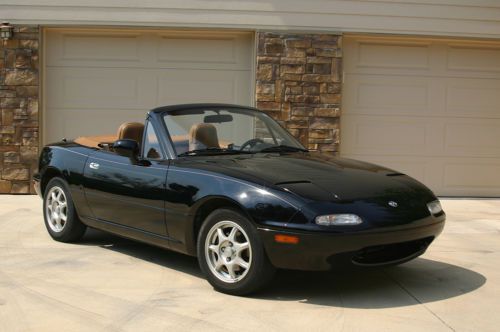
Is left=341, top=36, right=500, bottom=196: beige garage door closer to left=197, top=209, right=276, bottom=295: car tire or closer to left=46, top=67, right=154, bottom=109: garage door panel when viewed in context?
left=46, top=67, right=154, bottom=109: garage door panel

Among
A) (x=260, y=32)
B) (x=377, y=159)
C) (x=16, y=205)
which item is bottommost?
(x=16, y=205)

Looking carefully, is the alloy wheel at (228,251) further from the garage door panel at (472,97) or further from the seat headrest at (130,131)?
the garage door panel at (472,97)

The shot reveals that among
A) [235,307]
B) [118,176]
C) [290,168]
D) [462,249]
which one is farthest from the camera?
[462,249]

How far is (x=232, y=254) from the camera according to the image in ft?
14.7

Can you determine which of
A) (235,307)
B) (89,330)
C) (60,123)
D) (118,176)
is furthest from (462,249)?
(60,123)

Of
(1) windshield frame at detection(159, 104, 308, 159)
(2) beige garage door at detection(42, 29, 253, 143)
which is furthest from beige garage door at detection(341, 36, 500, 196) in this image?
(1) windshield frame at detection(159, 104, 308, 159)

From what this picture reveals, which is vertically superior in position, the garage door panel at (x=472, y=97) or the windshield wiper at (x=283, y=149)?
the garage door panel at (x=472, y=97)

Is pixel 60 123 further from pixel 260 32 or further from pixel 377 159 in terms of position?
pixel 377 159

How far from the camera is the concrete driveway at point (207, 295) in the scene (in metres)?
3.96

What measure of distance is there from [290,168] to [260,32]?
204 inches

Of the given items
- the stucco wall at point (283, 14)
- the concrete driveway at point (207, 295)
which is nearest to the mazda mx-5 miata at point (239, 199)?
the concrete driveway at point (207, 295)

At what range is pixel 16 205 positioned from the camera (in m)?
8.65

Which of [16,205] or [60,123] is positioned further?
[60,123]

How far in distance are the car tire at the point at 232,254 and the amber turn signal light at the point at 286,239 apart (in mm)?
145
